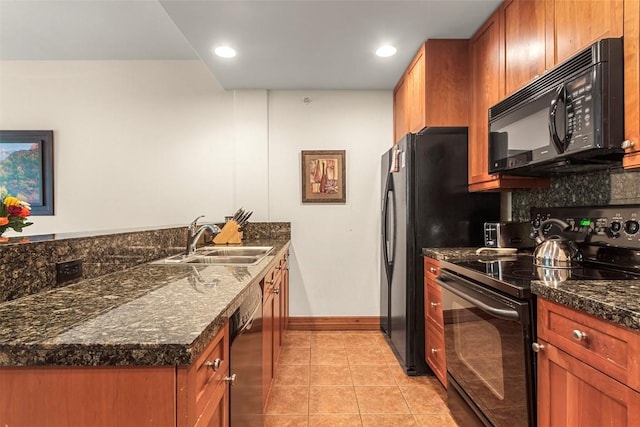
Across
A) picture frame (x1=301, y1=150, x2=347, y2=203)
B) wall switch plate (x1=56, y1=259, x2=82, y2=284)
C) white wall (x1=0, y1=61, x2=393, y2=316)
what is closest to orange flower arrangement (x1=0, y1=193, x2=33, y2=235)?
wall switch plate (x1=56, y1=259, x2=82, y2=284)

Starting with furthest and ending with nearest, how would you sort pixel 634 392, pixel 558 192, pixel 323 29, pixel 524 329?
pixel 323 29 → pixel 558 192 → pixel 524 329 → pixel 634 392

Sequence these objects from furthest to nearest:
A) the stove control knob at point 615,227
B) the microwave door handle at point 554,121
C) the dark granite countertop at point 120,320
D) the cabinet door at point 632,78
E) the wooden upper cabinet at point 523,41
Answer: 1. the wooden upper cabinet at point 523,41
2. the stove control knob at point 615,227
3. the microwave door handle at point 554,121
4. the cabinet door at point 632,78
5. the dark granite countertop at point 120,320

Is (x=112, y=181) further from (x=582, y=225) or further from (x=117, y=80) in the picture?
(x=582, y=225)

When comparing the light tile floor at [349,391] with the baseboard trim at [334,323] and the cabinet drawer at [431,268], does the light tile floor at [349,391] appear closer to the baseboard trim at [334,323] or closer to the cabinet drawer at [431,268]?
the baseboard trim at [334,323]

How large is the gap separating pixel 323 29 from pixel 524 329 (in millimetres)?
2016

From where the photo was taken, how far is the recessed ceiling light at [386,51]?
2493 millimetres

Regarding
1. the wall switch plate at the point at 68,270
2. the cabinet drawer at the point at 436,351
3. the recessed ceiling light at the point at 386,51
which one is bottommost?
the cabinet drawer at the point at 436,351

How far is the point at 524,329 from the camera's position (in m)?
1.23

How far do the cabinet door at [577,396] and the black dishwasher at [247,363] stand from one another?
3.33 ft

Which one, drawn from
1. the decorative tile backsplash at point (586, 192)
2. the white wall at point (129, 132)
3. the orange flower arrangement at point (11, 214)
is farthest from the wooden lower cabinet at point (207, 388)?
the white wall at point (129, 132)

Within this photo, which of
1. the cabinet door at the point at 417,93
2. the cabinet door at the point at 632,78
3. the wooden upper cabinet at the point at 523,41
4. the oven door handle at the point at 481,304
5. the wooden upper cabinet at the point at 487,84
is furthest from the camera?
the cabinet door at the point at 417,93

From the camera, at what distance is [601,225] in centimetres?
159

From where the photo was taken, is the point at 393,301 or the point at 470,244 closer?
the point at 470,244

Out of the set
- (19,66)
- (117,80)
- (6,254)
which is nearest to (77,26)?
(117,80)
